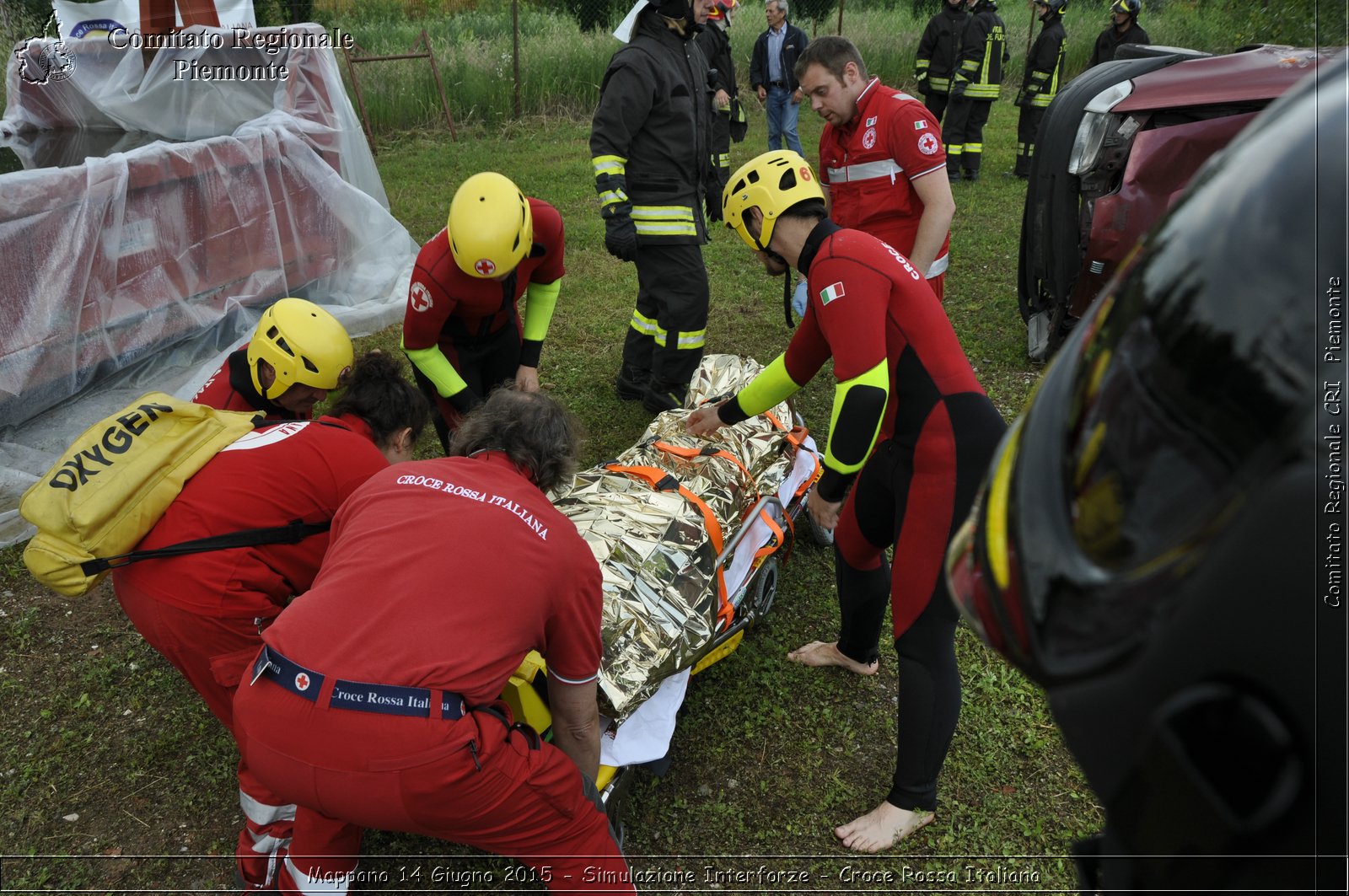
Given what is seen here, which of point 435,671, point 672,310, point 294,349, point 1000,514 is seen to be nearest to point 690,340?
point 672,310

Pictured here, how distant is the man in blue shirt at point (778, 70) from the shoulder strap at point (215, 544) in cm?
949

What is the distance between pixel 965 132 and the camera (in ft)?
34.6

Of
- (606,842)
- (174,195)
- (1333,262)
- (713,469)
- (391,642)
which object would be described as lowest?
(606,842)

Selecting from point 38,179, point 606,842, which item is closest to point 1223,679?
point 606,842

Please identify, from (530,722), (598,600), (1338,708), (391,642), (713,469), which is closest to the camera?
(1338,708)

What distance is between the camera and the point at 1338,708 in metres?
0.72

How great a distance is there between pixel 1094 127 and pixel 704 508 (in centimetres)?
364

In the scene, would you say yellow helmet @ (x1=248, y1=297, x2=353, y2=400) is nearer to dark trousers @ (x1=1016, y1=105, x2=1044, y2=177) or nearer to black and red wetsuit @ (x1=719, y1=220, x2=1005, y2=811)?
black and red wetsuit @ (x1=719, y1=220, x2=1005, y2=811)

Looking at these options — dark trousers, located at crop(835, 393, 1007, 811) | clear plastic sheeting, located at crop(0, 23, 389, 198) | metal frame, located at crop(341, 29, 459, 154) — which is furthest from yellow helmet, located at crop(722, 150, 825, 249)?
metal frame, located at crop(341, 29, 459, 154)

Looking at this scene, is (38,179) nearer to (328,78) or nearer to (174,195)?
(174,195)

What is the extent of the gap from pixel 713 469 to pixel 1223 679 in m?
2.81

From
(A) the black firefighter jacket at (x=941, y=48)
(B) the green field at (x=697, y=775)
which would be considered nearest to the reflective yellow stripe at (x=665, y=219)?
(B) the green field at (x=697, y=775)

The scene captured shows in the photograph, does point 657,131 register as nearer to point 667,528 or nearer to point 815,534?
point 815,534

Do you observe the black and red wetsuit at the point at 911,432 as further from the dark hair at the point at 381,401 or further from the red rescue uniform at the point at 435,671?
the dark hair at the point at 381,401
